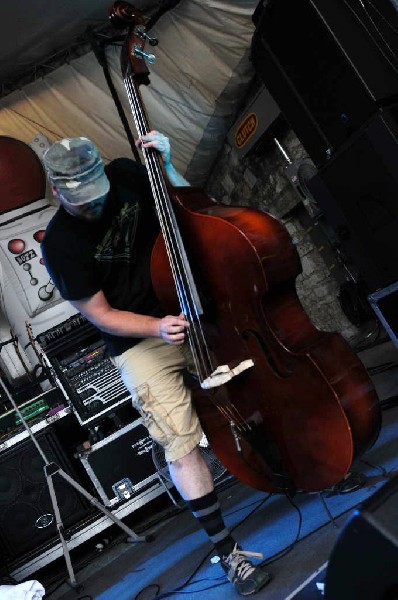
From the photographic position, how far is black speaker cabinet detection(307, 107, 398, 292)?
6.75ft

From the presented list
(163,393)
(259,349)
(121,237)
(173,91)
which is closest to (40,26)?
(173,91)

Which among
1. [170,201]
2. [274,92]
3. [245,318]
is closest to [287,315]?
[245,318]

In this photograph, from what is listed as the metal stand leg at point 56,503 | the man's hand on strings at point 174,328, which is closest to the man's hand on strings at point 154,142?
the man's hand on strings at point 174,328

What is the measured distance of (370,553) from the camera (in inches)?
19.6

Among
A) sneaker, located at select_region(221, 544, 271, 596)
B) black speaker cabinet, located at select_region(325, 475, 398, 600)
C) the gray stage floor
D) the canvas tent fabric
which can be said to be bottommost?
the gray stage floor

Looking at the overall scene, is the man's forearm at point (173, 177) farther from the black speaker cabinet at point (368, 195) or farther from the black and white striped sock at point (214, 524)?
the black and white striped sock at point (214, 524)

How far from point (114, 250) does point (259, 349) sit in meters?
0.71

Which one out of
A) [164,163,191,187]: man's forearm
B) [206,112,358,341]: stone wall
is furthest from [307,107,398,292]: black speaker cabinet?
[206,112,358,341]: stone wall

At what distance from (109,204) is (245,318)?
0.73 metres

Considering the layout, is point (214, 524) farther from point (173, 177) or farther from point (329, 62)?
point (329, 62)

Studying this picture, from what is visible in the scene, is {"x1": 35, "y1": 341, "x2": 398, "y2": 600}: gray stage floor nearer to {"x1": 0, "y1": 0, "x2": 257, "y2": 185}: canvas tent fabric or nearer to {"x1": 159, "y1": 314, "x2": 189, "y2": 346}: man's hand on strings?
{"x1": 159, "y1": 314, "x2": 189, "y2": 346}: man's hand on strings

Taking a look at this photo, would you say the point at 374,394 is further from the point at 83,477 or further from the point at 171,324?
the point at 83,477

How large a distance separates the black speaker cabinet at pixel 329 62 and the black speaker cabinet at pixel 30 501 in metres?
2.24

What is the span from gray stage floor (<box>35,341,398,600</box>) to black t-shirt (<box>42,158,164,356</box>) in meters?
0.85
